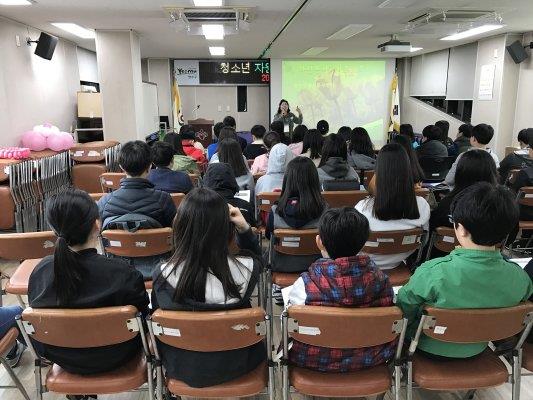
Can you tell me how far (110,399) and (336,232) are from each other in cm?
155

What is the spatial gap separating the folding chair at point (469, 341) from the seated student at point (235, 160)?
8.79ft

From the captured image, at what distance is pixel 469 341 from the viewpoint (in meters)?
1.54

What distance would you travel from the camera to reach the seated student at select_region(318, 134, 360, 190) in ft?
13.4

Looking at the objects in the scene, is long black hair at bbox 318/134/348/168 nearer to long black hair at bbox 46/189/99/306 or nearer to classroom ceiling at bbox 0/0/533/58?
classroom ceiling at bbox 0/0/533/58

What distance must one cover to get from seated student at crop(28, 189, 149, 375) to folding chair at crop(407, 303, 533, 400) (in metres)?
1.10

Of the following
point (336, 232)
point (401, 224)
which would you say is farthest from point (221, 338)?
point (401, 224)

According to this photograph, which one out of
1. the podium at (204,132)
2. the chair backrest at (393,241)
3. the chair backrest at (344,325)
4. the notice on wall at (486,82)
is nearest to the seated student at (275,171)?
the chair backrest at (393,241)

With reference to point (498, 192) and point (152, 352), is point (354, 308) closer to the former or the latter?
point (498, 192)

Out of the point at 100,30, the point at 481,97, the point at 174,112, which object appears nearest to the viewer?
the point at 100,30

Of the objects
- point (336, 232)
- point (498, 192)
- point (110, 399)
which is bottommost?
point (110, 399)

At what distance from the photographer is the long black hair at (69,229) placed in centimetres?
154

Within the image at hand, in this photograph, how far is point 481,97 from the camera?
8.41 metres

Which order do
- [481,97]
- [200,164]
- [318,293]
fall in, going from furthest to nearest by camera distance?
[481,97], [200,164], [318,293]

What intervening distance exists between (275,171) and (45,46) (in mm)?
4502
